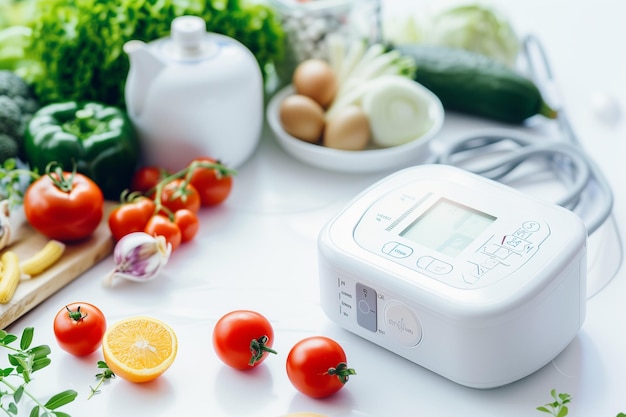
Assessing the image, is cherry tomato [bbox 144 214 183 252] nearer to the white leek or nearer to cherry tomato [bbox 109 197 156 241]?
cherry tomato [bbox 109 197 156 241]

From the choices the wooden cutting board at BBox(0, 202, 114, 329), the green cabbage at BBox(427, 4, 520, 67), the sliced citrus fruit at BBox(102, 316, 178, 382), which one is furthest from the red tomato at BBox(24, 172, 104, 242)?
the green cabbage at BBox(427, 4, 520, 67)

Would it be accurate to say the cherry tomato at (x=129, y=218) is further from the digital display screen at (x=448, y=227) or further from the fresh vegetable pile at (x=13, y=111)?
the digital display screen at (x=448, y=227)

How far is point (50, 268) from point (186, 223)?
197 millimetres

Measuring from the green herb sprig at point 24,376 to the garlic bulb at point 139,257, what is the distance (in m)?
0.18

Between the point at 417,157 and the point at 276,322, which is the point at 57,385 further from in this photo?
the point at 417,157

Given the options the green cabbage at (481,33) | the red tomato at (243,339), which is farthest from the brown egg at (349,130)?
the red tomato at (243,339)

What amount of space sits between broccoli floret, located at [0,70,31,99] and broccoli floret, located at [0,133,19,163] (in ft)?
0.31

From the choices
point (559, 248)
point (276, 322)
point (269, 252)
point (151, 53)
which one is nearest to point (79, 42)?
point (151, 53)

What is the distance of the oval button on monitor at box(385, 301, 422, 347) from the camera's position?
99 cm

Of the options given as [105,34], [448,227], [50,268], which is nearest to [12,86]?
[105,34]

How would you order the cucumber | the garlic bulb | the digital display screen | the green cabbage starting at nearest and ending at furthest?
the digital display screen → the garlic bulb → the cucumber → the green cabbage

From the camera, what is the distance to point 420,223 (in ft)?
3.56

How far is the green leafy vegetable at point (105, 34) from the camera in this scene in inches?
57.5

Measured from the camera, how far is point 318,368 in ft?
3.25
